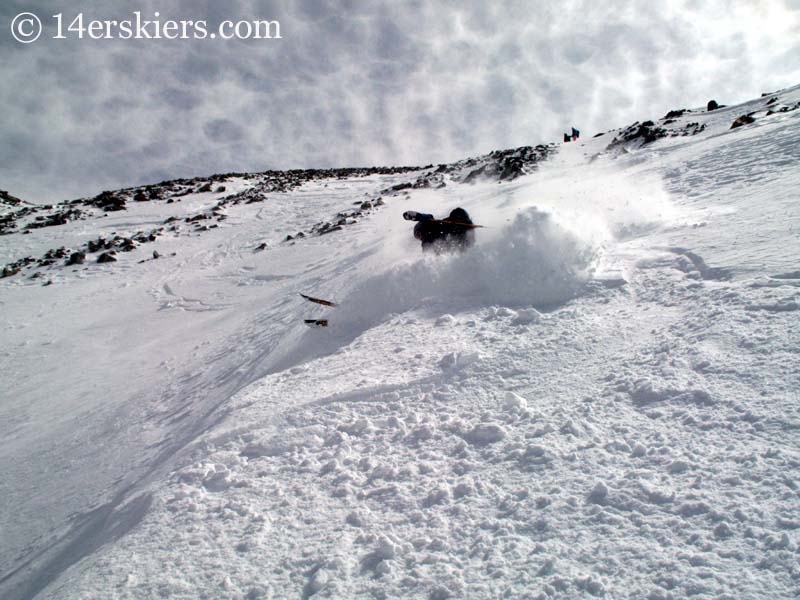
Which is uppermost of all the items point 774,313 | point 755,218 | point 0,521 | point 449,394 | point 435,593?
point 755,218

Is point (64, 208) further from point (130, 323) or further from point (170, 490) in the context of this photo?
point (170, 490)

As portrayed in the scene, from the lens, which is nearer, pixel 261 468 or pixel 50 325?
pixel 261 468

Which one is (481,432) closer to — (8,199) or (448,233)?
(448,233)

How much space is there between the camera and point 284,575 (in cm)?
274

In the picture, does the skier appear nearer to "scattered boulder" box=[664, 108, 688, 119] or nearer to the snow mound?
the snow mound

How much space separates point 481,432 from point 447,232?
514cm

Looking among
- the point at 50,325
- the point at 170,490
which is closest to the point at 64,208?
the point at 50,325

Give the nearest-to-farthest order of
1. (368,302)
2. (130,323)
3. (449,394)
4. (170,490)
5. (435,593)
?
1. (435,593)
2. (170,490)
3. (449,394)
4. (368,302)
5. (130,323)

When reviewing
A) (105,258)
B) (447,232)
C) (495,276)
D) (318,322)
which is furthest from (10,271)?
(495,276)

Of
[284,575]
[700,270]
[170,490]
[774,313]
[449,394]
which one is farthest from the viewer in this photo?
[700,270]

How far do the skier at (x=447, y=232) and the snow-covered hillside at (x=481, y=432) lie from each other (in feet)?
1.05

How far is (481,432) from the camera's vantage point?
3709 millimetres

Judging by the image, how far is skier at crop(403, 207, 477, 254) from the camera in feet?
25.8

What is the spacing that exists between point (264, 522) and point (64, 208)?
132 ft
